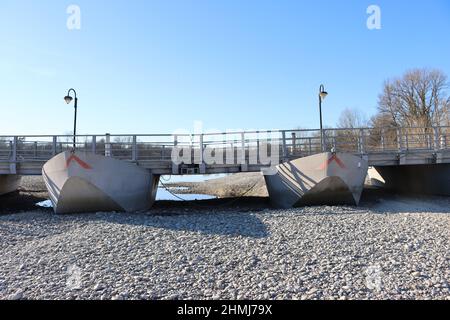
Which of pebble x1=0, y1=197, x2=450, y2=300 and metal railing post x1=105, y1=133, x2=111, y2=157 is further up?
metal railing post x1=105, y1=133, x2=111, y2=157

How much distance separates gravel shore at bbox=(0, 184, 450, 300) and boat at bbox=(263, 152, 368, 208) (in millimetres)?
2757

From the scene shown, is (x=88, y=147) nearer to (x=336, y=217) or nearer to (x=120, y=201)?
(x=120, y=201)

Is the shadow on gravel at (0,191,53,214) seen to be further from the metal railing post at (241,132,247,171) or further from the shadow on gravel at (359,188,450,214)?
the shadow on gravel at (359,188,450,214)

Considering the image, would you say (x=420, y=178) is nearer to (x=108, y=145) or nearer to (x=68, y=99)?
(x=108, y=145)

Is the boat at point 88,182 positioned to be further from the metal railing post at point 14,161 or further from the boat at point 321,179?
the boat at point 321,179

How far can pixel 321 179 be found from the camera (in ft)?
40.4

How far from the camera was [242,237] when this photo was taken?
759cm

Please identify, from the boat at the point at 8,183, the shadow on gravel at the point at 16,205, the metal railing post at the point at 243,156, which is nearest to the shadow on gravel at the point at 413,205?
the metal railing post at the point at 243,156

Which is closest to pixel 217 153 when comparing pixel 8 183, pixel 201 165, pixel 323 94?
pixel 201 165

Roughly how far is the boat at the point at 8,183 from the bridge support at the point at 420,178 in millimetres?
24609

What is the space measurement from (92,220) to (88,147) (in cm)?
574

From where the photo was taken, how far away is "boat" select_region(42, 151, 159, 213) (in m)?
11.5

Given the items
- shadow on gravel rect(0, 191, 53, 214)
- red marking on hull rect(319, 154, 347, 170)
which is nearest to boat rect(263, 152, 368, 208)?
red marking on hull rect(319, 154, 347, 170)
